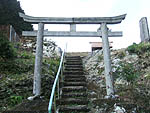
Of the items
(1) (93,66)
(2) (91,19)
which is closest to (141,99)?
(2) (91,19)

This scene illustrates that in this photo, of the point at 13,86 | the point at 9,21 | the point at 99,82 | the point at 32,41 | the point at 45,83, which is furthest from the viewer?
the point at 9,21

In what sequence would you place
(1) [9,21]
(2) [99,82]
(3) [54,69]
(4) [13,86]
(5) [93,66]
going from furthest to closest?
(1) [9,21]
(5) [93,66]
(3) [54,69]
(2) [99,82]
(4) [13,86]

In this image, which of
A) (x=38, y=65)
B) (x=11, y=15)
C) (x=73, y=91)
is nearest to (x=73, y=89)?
(x=73, y=91)

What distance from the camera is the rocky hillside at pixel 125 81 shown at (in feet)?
10.9

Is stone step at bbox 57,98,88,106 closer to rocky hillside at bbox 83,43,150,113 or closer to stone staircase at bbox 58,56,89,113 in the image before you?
stone staircase at bbox 58,56,89,113

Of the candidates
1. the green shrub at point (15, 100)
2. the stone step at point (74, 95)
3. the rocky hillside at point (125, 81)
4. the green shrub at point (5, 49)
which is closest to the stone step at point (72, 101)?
the rocky hillside at point (125, 81)

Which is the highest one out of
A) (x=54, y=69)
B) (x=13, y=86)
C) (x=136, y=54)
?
(x=136, y=54)

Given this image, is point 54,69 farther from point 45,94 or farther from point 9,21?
point 9,21

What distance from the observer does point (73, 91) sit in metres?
4.69

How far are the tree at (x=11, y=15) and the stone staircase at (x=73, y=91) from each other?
315 inches

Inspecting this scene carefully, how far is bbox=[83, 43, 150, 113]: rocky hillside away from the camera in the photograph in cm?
332

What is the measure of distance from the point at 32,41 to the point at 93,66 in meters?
4.35

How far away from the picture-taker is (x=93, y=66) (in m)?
7.06

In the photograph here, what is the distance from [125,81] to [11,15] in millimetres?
11952
